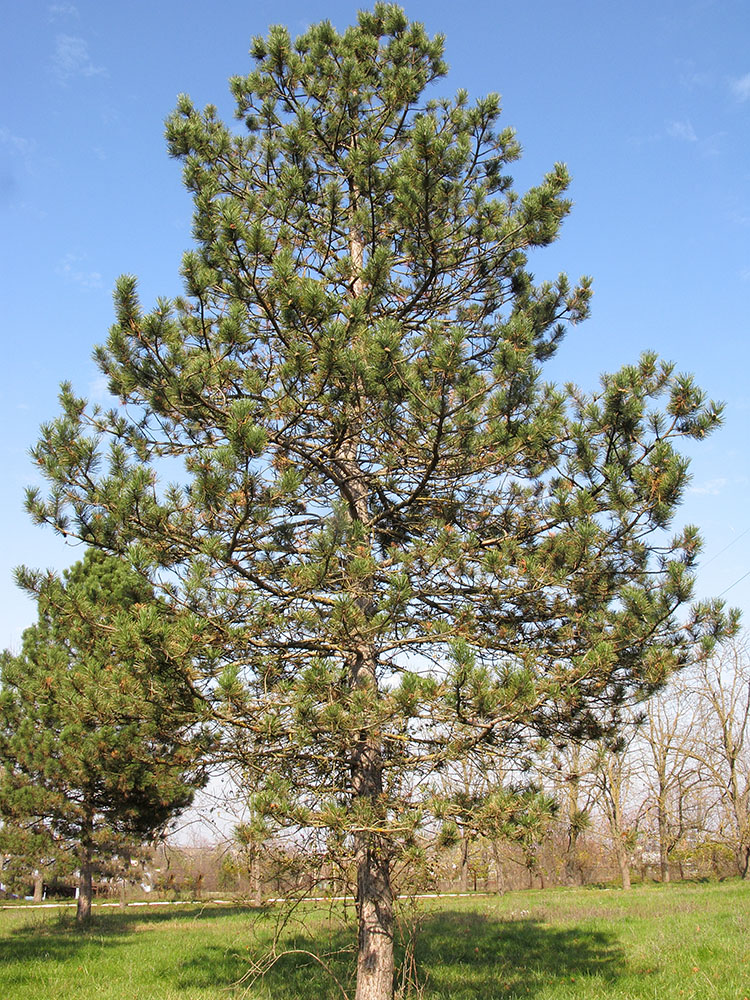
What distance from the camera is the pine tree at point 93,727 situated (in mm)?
4665

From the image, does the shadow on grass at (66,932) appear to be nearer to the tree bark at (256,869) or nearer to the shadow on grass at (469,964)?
the shadow on grass at (469,964)

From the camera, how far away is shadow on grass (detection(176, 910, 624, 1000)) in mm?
6227

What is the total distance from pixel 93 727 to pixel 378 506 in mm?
4040

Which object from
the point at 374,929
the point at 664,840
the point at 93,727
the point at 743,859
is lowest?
the point at 743,859

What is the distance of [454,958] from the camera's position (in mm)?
7949

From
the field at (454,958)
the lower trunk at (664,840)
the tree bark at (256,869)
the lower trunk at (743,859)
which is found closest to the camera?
the tree bark at (256,869)

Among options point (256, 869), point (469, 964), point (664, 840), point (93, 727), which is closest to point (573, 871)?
point (664, 840)

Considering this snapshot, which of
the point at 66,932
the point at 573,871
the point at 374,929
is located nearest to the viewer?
the point at 374,929

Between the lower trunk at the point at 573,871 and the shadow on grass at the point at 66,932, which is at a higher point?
the shadow on grass at the point at 66,932

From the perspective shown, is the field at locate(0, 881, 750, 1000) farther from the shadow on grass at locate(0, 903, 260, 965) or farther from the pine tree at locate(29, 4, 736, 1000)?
the pine tree at locate(29, 4, 736, 1000)

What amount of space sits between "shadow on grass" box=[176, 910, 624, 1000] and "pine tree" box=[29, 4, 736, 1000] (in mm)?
1978

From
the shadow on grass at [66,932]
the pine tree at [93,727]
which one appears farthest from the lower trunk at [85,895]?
the shadow on grass at [66,932]

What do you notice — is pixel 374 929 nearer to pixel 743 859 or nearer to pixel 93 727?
pixel 93 727

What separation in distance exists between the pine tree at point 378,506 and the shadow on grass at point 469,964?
6.49 feet
